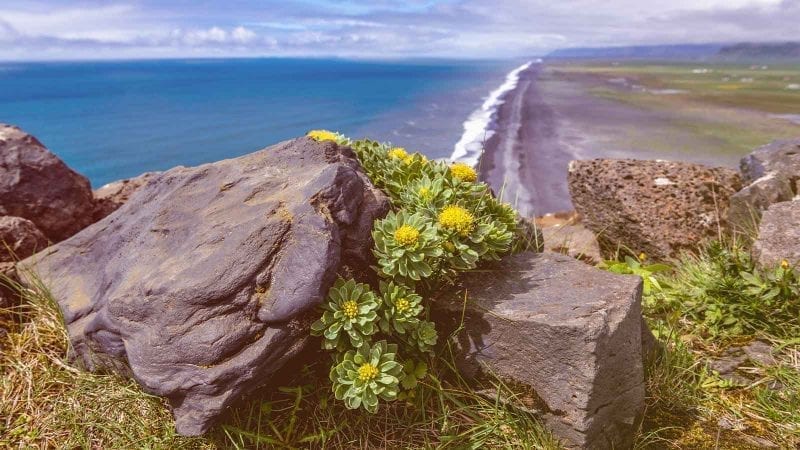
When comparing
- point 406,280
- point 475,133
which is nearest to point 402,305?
point 406,280

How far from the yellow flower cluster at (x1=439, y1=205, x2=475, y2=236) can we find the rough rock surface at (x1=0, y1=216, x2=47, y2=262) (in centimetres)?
420

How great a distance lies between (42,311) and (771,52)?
158 metres

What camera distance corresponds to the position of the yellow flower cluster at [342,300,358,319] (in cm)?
315

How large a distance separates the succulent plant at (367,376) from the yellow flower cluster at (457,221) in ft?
2.90

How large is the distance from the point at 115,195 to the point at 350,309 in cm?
485

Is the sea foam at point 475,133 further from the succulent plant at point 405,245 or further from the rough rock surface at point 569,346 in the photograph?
the succulent plant at point 405,245

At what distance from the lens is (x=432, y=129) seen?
37375mm

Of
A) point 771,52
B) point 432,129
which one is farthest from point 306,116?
point 771,52

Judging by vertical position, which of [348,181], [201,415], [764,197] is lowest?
[201,415]

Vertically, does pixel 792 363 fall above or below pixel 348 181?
below

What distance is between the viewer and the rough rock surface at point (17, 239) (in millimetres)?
4957

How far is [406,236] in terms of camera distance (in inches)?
129

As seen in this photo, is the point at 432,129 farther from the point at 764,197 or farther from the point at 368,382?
the point at 368,382

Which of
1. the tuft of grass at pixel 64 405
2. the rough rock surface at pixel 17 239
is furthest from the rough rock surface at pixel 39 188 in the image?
the tuft of grass at pixel 64 405
